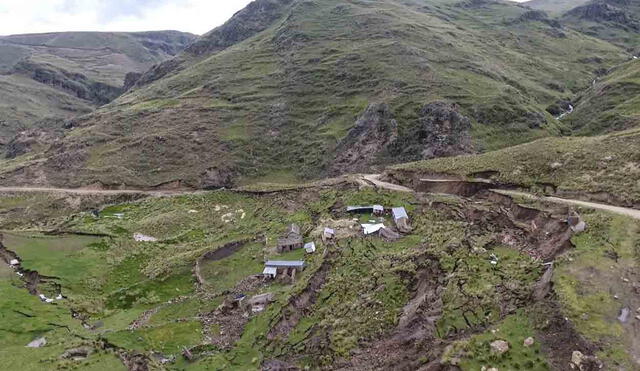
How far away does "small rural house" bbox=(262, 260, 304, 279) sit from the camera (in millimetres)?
43219

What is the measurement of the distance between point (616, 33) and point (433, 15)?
8394 centimetres

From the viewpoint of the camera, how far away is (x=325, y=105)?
374ft

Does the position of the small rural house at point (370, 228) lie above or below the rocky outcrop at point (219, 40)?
below

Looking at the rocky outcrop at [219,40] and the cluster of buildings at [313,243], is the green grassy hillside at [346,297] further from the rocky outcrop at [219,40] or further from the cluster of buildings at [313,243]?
the rocky outcrop at [219,40]

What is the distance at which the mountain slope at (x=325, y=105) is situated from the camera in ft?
312

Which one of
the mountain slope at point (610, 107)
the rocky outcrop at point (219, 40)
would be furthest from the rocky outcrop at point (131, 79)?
the mountain slope at point (610, 107)

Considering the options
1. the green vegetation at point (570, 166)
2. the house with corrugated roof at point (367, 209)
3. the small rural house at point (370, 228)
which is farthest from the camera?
the house with corrugated roof at point (367, 209)

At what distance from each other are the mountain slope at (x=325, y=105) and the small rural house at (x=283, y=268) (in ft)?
164

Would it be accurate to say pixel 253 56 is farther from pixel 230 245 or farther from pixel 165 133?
pixel 230 245

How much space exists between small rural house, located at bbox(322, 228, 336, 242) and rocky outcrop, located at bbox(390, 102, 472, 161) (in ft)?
156

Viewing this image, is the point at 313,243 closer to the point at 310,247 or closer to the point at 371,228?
the point at 310,247

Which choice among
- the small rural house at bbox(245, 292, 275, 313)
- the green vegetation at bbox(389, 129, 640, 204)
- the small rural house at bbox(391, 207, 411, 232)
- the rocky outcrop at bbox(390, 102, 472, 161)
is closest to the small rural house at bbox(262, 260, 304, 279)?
the small rural house at bbox(245, 292, 275, 313)

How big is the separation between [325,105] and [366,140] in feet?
75.6

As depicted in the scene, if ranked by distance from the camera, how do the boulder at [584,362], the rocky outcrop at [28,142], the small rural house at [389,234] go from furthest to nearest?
the rocky outcrop at [28,142] → the small rural house at [389,234] → the boulder at [584,362]
